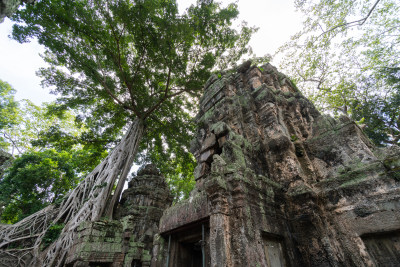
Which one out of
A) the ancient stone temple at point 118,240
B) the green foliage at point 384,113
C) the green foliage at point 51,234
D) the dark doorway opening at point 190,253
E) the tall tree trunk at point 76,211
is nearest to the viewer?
the dark doorway opening at point 190,253

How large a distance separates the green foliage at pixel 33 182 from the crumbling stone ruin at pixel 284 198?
13030 mm

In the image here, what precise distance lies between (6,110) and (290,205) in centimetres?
2521

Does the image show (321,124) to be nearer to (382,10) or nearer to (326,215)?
(326,215)

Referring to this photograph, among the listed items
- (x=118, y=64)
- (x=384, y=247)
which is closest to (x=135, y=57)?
(x=118, y=64)

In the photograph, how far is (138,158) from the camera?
1397 centimetres

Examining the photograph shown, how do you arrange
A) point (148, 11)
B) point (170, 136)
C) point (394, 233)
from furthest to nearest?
point (170, 136) < point (148, 11) < point (394, 233)

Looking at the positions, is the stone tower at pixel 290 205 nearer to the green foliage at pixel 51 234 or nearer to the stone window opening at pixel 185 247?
the stone window opening at pixel 185 247

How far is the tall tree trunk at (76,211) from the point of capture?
6891 mm

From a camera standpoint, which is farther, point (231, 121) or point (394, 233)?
point (231, 121)

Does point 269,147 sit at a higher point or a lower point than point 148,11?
lower

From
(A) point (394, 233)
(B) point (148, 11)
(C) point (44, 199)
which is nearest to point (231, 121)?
(A) point (394, 233)

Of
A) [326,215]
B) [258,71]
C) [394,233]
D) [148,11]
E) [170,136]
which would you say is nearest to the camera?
[394,233]

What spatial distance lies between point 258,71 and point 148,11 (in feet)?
18.7

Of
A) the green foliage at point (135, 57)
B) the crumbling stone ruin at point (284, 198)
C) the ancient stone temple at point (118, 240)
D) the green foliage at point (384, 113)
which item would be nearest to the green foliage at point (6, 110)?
the green foliage at point (135, 57)
